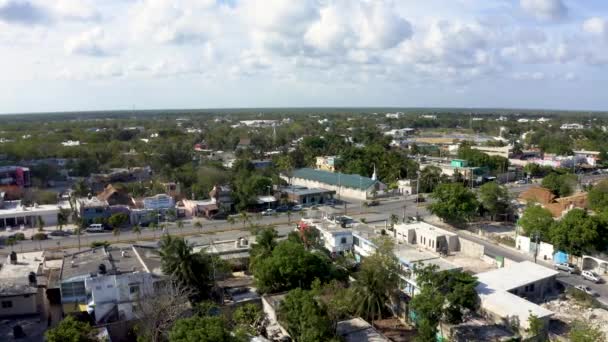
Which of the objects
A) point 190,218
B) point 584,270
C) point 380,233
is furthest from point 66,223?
point 584,270

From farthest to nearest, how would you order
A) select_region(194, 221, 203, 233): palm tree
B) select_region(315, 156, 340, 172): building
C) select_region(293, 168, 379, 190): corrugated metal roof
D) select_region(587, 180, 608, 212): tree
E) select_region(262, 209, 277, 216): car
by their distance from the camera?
select_region(315, 156, 340, 172): building < select_region(293, 168, 379, 190): corrugated metal roof < select_region(262, 209, 277, 216): car < select_region(194, 221, 203, 233): palm tree < select_region(587, 180, 608, 212): tree

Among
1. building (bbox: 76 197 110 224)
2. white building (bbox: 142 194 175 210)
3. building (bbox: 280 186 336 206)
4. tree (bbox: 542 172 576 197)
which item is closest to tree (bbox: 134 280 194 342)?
building (bbox: 76 197 110 224)

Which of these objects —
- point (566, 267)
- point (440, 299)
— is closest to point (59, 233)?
point (440, 299)

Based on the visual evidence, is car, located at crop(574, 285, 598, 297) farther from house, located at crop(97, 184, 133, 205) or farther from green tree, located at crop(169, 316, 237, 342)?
house, located at crop(97, 184, 133, 205)

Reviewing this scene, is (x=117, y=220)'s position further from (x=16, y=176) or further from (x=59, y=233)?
(x=16, y=176)

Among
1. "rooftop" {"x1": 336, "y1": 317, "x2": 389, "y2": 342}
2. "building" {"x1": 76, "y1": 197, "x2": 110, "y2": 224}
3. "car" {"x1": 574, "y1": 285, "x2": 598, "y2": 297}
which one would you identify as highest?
"building" {"x1": 76, "y1": 197, "x2": 110, "y2": 224}

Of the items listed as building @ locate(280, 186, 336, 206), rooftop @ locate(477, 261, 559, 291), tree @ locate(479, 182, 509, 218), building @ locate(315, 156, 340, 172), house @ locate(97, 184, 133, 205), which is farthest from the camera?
building @ locate(315, 156, 340, 172)

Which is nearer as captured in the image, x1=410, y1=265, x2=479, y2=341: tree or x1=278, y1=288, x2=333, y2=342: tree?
x1=278, y1=288, x2=333, y2=342: tree

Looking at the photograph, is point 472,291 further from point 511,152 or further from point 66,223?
point 511,152

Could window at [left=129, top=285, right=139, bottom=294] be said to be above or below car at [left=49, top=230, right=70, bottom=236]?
above
